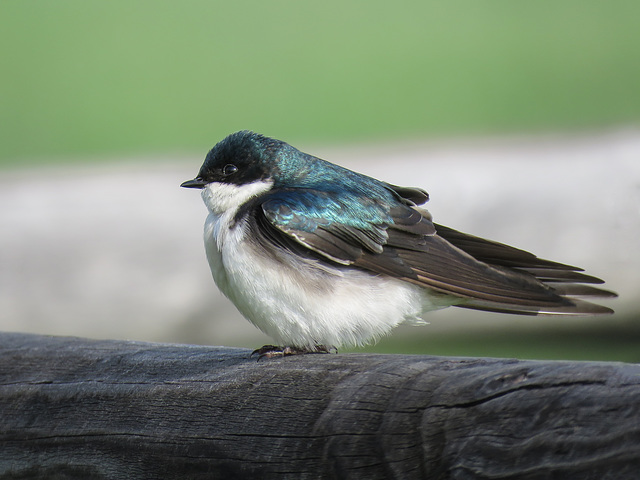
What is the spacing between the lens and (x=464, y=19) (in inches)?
546

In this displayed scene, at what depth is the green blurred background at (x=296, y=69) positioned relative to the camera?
11.1m

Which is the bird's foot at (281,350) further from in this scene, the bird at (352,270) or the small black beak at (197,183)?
the small black beak at (197,183)

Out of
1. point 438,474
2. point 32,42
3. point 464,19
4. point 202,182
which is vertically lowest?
point 438,474

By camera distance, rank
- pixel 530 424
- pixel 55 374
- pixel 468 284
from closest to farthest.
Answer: pixel 530 424 < pixel 55 374 < pixel 468 284

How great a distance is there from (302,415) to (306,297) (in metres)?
0.86

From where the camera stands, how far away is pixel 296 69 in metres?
12.9

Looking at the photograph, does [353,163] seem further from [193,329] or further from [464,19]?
[464,19]

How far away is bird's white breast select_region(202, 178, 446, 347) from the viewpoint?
2.69m

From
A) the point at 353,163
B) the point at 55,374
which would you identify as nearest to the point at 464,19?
the point at 353,163

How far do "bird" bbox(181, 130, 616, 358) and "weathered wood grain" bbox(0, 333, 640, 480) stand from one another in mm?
368

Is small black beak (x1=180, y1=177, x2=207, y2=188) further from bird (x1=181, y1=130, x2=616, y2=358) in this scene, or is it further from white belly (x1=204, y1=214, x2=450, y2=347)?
white belly (x1=204, y1=214, x2=450, y2=347)

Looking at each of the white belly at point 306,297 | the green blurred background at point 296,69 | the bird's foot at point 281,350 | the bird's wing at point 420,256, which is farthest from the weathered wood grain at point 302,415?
the green blurred background at point 296,69

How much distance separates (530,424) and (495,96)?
1051cm

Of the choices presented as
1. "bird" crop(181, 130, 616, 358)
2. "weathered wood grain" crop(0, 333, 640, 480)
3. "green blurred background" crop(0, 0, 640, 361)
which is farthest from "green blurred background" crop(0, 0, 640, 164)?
"weathered wood grain" crop(0, 333, 640, 480)
